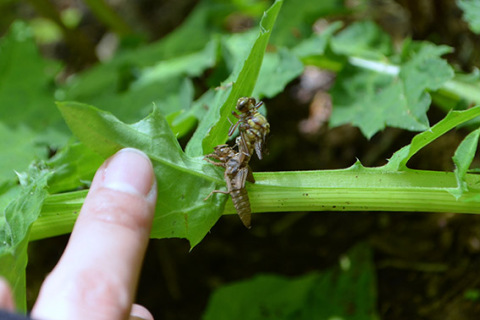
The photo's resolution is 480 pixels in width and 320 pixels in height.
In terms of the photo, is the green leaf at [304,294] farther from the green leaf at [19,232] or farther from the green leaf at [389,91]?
the green leaf at [19,232]

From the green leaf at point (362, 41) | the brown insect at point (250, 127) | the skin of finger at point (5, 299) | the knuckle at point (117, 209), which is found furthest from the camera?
the green leaf at point (362, 41)

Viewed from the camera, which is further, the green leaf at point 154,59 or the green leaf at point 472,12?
the green leaf at point 154,59

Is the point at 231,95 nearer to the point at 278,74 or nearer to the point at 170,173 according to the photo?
the point at 170,173

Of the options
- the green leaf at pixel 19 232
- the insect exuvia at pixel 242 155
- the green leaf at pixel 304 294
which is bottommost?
the green leaf at pixel 304 294

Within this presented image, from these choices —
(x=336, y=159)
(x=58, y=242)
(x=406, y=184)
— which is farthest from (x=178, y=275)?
(x=406, y=184)

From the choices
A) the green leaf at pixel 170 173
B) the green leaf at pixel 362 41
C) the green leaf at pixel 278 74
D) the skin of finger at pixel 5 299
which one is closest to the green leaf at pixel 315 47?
the green leaf at pixel 278 74

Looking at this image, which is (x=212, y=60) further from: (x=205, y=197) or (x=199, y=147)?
(x=205, y=197)

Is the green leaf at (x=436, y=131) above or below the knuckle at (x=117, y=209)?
below
